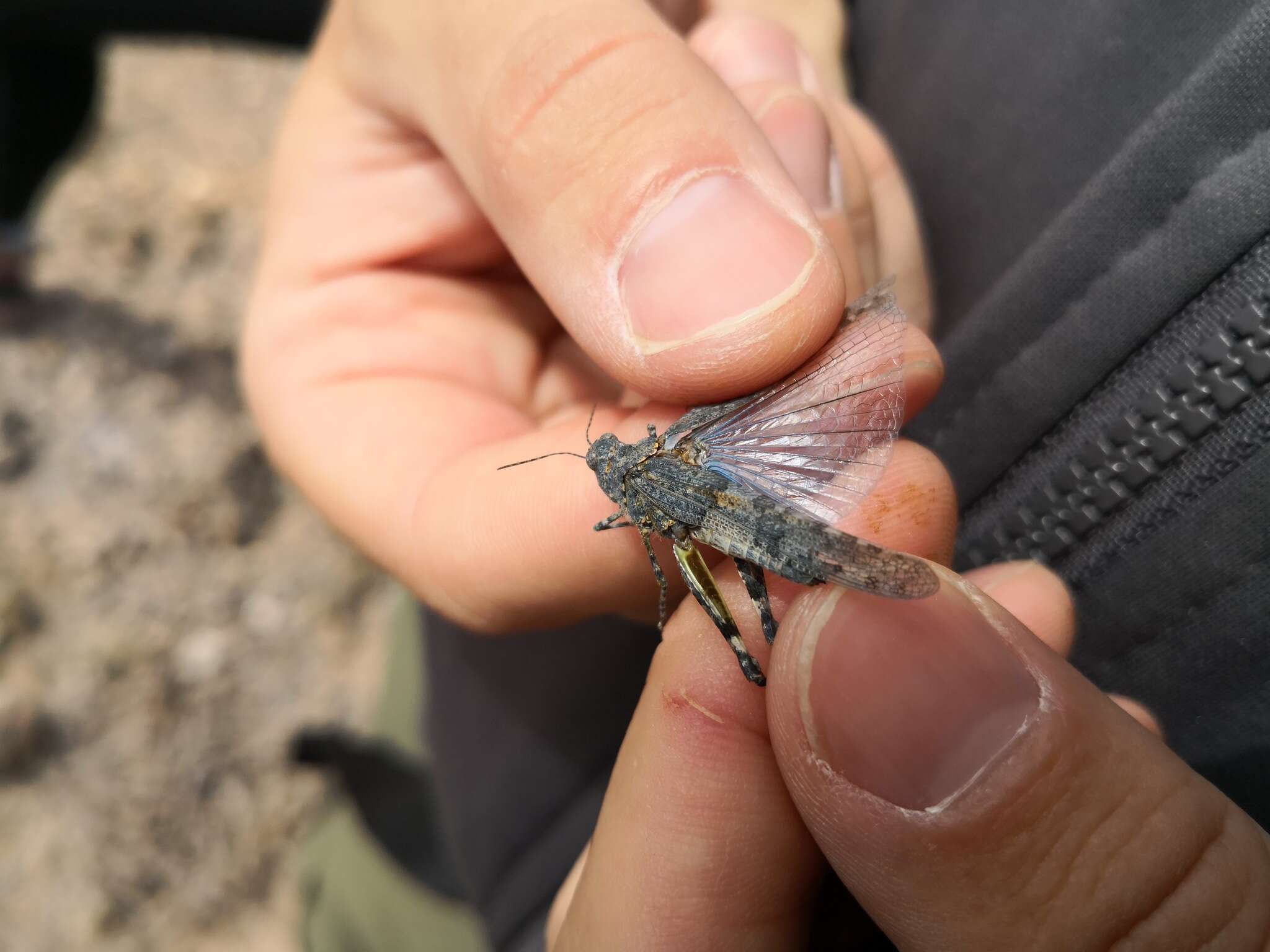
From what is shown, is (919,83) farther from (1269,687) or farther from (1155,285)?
(1269,687)

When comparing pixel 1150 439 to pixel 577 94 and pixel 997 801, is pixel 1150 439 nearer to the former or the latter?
pixel 997 801

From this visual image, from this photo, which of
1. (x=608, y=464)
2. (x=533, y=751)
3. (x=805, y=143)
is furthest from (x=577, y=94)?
(x=533, y=751)

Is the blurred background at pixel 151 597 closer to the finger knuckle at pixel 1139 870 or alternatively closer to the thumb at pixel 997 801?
the thumb at pixel 997 801

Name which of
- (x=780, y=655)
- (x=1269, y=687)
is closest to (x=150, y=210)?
(x=780, y=655)

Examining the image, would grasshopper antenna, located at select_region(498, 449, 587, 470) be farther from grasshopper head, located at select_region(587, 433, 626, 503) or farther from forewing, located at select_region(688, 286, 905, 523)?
forewing, located at select_region(688, 286, 905, 523)

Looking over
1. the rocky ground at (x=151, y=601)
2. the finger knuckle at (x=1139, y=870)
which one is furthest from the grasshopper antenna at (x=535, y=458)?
the rocky ground at (x=151, y=601)

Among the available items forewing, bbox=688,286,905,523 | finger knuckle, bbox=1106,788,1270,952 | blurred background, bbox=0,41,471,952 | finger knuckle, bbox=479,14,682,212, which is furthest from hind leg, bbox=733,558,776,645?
blurred background, bbox=0,41,471,952
